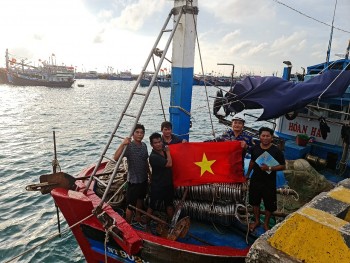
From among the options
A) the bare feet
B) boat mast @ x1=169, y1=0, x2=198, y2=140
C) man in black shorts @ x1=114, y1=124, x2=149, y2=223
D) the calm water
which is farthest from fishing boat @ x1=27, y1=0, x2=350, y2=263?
the calm water

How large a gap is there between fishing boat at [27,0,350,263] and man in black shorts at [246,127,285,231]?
0.37 meters

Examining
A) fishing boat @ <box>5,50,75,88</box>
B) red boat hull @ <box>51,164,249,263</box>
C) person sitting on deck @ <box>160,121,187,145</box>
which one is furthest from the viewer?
fishing boat @ <box>5,50,75,88</box>

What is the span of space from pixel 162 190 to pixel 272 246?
111 inches

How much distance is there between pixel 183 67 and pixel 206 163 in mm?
2417

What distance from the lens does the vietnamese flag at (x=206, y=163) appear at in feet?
17.0

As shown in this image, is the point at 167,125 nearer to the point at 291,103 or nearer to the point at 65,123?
the point at 291,103

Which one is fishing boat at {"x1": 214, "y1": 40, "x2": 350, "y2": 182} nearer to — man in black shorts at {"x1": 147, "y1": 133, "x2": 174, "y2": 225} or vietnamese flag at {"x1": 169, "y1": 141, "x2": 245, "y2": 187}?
vietnamese flag at {"x1": 169, "y1": 141, "x2": 245, "y2": 187}

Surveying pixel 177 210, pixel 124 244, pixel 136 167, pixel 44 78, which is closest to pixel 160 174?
pixel 136 167

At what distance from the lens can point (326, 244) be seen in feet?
7.08

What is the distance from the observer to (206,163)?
→ 5.25 meters

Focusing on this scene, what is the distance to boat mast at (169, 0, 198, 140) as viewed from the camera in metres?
5.83

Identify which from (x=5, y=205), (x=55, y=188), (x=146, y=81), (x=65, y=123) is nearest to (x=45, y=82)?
(x=146, y=81)

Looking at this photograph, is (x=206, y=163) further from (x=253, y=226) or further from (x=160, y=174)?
(x=253, y=226)

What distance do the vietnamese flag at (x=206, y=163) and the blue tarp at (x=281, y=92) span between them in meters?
2.42
